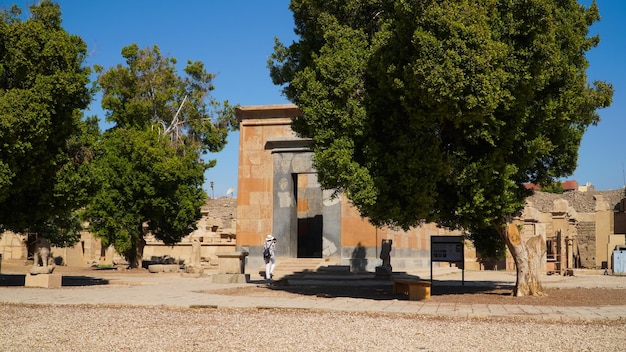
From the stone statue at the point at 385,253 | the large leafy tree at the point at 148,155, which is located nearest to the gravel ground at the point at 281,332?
the stone statue at the point at 385,253

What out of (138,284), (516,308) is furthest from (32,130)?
(516,308)

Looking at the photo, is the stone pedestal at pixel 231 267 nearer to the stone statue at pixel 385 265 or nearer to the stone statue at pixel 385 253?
the stone statue at pixel 385 265

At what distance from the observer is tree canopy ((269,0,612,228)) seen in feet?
36.2

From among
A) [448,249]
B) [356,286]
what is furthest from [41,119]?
[448,249]

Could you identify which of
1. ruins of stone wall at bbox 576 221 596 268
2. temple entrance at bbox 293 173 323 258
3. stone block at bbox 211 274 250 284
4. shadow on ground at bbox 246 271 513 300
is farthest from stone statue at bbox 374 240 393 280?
ruins of stone wall at bbox 576 221 596 268

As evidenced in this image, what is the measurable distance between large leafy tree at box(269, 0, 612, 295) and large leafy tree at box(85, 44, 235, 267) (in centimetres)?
1661

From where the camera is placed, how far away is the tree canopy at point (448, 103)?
1102 cm

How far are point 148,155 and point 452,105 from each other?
20805 millimetres

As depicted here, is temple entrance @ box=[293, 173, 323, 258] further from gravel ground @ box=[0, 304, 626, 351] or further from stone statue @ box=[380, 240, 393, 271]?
gravel ground @ box=[0, 304, 626, 351]

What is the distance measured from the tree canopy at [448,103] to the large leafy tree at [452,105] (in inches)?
0.9

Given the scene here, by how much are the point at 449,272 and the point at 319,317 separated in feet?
61.7

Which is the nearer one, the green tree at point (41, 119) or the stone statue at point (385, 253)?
the green tree at point (41, 119)

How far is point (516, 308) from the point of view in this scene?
1130 centimetres

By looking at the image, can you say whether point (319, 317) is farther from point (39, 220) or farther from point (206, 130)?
point (206, 130)
